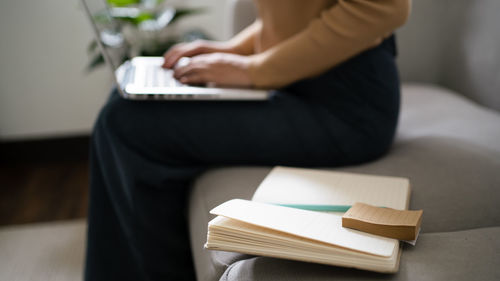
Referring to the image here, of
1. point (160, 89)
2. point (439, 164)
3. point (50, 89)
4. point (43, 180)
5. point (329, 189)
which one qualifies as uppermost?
point (160, 89)

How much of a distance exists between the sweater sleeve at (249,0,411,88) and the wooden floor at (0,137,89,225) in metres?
0.98

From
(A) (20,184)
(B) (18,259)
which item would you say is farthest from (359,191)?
(A) (20,184)

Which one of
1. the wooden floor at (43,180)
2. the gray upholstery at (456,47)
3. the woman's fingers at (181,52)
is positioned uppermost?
the woman's fingers at (181,52)

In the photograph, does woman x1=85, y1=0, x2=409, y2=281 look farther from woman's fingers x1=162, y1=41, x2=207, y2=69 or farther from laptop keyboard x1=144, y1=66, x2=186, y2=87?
woman's fingers x1=162, y1=41, x2=207, y2=69

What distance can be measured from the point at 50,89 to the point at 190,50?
3.72 ft

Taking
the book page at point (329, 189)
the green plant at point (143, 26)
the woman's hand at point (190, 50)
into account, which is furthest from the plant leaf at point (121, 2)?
the book page at point (329, 189)

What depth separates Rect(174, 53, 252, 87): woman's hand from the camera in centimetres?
81

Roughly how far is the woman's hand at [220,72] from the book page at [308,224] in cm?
34

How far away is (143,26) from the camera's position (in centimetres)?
170

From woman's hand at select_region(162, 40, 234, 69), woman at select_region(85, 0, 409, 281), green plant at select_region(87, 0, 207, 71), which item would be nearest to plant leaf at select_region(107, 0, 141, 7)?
green plant at select_region(87, 0, 207, 71)

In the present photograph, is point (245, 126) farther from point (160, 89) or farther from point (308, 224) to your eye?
point (308, 224)

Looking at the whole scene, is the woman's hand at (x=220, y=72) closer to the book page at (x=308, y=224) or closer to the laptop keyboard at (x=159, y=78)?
the laptop keyboard at (x=159, y=78)

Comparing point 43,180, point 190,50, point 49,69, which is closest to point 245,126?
point 190,50

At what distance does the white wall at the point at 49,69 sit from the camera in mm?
1794
